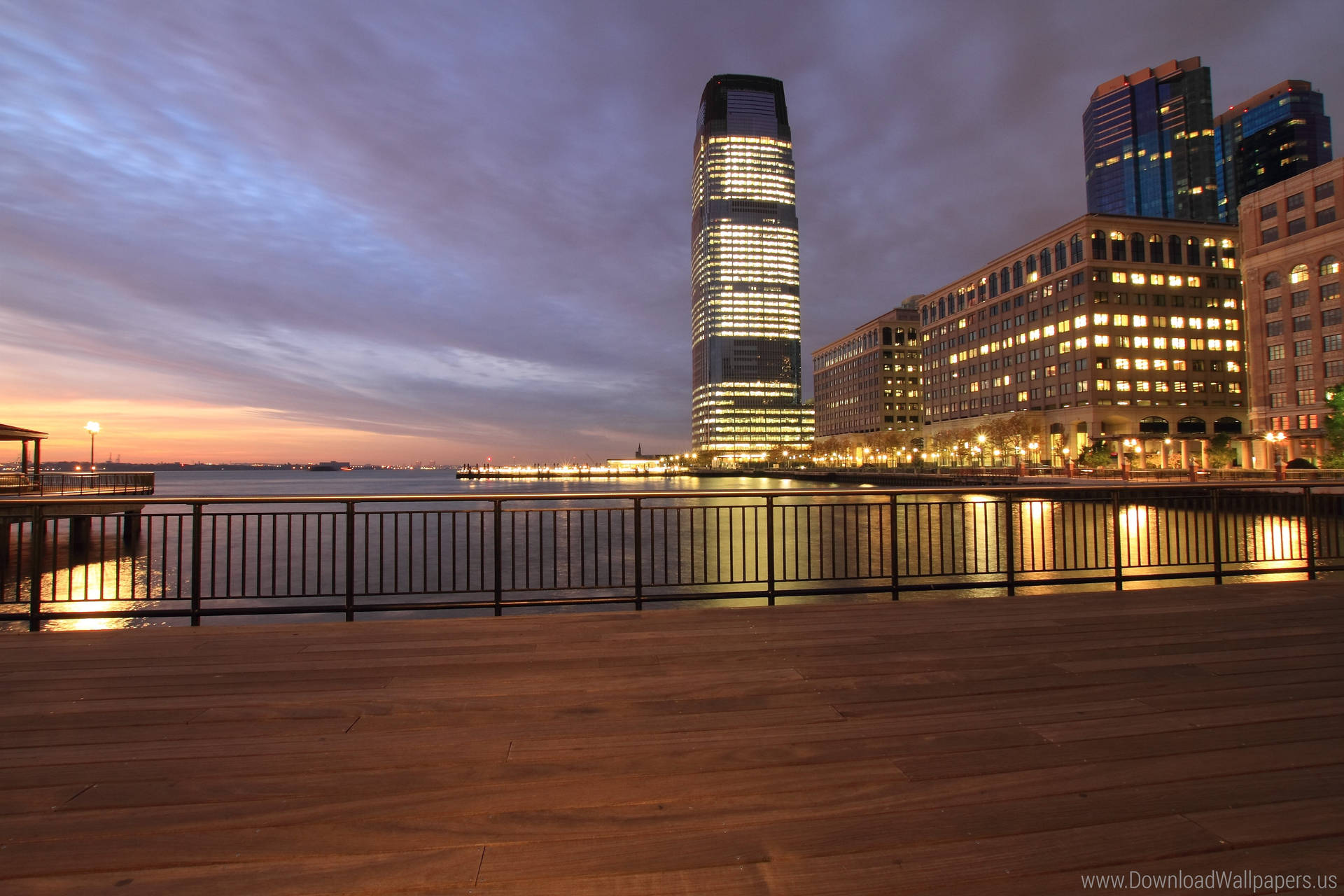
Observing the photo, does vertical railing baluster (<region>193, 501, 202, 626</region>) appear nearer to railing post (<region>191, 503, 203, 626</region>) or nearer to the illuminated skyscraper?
railing post (<region>191, 503, 203, 626</region>)

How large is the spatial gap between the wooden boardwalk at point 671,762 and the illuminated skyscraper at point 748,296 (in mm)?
186213

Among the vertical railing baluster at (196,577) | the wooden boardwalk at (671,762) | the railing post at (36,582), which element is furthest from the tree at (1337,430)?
the railing post at (36,582)

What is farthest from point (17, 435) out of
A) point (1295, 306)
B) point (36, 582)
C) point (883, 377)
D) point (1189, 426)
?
point (883, 377)

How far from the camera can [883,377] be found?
137 metres

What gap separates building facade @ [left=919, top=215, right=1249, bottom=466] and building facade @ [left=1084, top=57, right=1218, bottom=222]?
117943mm

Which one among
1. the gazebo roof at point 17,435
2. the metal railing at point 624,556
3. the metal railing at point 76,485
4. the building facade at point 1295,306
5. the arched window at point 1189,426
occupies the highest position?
the building facade at point 1295,306

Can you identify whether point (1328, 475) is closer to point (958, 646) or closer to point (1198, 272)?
point (958, 646)

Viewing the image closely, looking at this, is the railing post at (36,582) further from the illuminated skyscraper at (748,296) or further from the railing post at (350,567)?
the illuminated skyscraper at (748,296)

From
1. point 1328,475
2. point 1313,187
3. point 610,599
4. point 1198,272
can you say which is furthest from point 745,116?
point 610,599

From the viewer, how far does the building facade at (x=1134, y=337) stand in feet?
259

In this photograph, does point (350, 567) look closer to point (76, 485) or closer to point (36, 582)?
A: point (36, 582)

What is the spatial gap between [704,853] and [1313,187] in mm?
90147

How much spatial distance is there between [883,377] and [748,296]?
64.6m

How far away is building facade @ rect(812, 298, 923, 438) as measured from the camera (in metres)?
136
